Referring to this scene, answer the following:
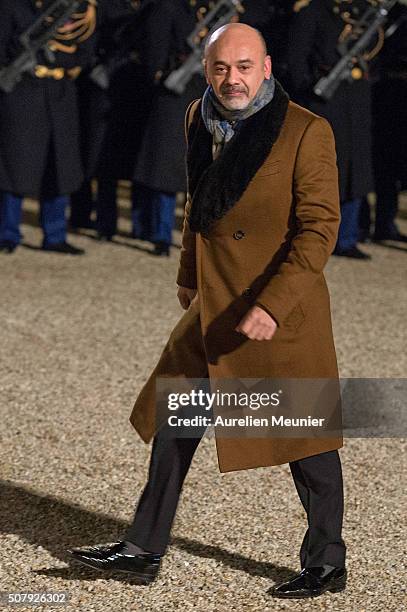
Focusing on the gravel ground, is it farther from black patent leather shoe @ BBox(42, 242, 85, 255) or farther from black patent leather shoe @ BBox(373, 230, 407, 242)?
black patent leather shoe @ BBox(373, 230, 407, 242)

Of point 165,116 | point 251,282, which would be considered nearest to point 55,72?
point 165,116

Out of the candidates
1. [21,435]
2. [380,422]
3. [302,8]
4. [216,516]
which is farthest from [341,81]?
[216,516]

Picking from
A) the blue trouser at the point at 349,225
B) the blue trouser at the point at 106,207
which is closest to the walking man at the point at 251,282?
the blue trouser at the point at 349,225

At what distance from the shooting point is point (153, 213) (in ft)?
29.2

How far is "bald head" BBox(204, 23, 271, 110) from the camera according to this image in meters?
3.14

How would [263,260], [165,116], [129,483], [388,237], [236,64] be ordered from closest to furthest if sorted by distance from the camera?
[236,64] → [263,260] → [129,483] → [165,116] → [388,237]

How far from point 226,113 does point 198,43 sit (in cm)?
553

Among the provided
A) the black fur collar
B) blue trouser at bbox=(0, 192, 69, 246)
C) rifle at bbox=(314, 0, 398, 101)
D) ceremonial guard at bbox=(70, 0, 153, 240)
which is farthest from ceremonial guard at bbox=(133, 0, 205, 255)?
the black fur collar

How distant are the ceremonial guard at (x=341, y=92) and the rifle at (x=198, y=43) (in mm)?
398

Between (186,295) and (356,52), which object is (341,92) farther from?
(186,295)

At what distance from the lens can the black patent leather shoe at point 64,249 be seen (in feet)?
28.8

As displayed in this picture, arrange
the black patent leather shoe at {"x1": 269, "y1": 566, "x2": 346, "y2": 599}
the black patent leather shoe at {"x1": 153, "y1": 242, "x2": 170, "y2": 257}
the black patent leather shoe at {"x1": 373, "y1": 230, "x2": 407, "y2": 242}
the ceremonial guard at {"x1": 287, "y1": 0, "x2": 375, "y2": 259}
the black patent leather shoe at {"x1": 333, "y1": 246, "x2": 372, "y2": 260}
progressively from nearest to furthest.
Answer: the black patent leather shoe at {"x1": 269, "y1": 566, "x2": 346, "y2": 599}
the ceremonial guard at {"x1": 287, "y1": 0, "x2": 375, "y2": 259}
the black patent leather shoe at {"x1": 153, "y1": 242, "x2": 170, "y2": 257}
the black patent leather shoe at {"x1": 333, "y1": 246, "x2": 372, "y2": 260}
the black patent leather shoe at {"x1": 373, "y1": 230, "x2": 407, "y2": 242}

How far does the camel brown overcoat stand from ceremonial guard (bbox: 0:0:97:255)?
206 inches

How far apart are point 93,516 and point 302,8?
5.17m
